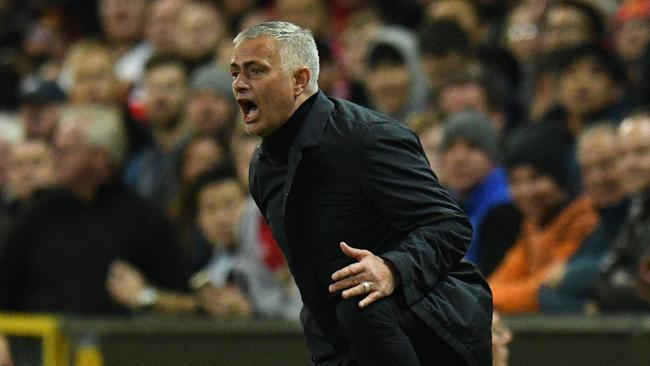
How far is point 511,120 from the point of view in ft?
29.5

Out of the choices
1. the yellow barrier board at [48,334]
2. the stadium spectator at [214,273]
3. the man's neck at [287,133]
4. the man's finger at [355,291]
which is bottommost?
the yellow barrier board at [48,334]

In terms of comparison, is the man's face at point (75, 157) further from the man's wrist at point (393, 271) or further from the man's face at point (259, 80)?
the man's wrist at point (393, 271)

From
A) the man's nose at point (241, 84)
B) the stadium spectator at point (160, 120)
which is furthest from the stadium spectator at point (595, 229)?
the stadium spectator at point (160, 120)

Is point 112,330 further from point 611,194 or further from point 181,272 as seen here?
point 611,194

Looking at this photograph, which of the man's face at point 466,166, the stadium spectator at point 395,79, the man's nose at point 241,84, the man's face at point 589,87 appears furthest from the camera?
the stadium spectator at point 395,79

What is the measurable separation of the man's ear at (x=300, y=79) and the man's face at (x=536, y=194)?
9.52 ft

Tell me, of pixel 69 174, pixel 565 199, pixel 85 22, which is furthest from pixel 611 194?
pixel 85 22

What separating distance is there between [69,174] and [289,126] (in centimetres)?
426

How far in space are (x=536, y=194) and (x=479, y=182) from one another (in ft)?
0.93

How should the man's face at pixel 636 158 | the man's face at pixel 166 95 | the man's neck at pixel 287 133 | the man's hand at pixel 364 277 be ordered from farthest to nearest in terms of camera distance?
the man's face at pixel 166 95 → the man's face at pixel 636 158 → the man's neck at pixel 287 133 → the man's hand at pixel 364 277

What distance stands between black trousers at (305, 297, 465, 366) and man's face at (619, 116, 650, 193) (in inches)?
99.8

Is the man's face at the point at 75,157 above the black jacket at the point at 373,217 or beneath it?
beneath

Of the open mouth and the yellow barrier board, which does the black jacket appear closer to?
the open mouth

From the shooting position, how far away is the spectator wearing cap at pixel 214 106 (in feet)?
31.0
